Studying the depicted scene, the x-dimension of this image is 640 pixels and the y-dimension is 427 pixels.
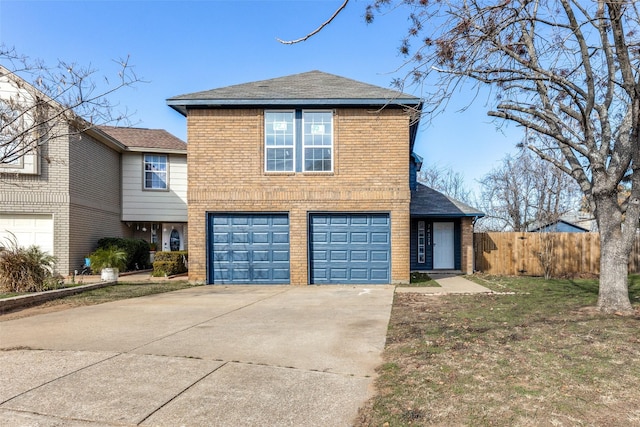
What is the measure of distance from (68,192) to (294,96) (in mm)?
8471

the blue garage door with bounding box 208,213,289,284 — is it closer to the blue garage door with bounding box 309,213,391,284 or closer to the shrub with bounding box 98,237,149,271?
the blue garage door with bounding box 309,213,391,284

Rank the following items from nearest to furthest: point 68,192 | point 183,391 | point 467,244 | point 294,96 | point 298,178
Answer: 1. point 183,391
2. point 294,96
3. point 298,178
4. point 68,192
5. point 467,244

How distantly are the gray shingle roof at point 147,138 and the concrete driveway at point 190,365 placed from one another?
11.6 metres

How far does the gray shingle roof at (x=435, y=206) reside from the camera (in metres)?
15.0

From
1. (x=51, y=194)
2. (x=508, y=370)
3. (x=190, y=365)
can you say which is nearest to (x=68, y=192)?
(x=51, y=194)

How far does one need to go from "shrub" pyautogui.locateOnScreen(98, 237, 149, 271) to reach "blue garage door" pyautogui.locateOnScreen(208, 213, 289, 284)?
563 centimetres

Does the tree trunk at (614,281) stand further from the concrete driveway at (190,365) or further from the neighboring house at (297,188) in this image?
the neighboring house at (297,188)

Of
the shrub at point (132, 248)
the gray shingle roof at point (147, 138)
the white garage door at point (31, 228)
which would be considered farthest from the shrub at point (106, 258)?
the gray shingle roof at point (147, 138)

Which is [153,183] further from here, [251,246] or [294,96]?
[294,96]

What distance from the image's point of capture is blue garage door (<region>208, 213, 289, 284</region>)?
12.1 m

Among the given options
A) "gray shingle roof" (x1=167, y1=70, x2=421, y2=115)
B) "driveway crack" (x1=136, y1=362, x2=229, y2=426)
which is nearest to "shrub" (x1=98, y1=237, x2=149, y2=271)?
"gray shingle roof" (x1=167, y1=70, x2=421, y2=115)

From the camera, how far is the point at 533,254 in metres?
15.8

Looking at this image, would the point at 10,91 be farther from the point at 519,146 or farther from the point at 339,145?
the point at 519,146

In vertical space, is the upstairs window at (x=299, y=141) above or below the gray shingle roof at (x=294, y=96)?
below
